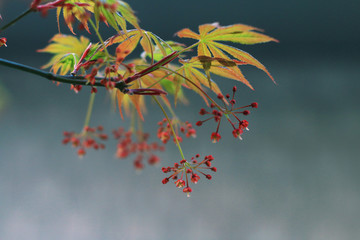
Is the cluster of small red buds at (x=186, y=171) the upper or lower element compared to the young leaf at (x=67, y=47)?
lower

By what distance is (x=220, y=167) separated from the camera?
Result: 7.14 ft

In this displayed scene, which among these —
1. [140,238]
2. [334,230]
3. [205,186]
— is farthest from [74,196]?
[334,230]

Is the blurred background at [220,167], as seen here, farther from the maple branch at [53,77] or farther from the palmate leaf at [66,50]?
the maple branch at [53,77]

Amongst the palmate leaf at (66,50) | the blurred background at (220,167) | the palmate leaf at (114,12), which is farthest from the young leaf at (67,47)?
A: the blurred background at (220,167)

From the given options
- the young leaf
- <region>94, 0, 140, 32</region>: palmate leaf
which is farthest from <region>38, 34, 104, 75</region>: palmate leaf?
<region>94, 0, 140, 32</region>: palmate leaf

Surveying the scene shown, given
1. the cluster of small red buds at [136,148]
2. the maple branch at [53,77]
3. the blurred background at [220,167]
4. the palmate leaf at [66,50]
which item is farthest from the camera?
the blurred background at [220,167]

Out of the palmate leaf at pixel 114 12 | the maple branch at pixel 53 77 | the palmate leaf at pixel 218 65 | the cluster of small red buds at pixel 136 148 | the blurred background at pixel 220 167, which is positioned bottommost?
the maple branch at pixel 53 77

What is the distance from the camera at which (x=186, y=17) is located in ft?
5.71

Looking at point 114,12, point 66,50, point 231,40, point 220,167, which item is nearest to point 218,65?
point 231,40

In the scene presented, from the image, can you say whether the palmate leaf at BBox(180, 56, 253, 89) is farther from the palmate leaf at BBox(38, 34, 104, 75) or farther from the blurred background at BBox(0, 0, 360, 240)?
the blurred background at BBox(0, 0, 360, 240)

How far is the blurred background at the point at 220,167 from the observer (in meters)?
2.14

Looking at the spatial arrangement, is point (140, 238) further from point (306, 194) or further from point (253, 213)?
point (306, 194)

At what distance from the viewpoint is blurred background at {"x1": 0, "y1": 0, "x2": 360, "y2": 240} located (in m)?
2.14

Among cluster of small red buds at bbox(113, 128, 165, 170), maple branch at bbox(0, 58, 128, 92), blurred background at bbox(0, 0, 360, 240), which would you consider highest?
blurred background at bbox(0, 0, 360, 240)
